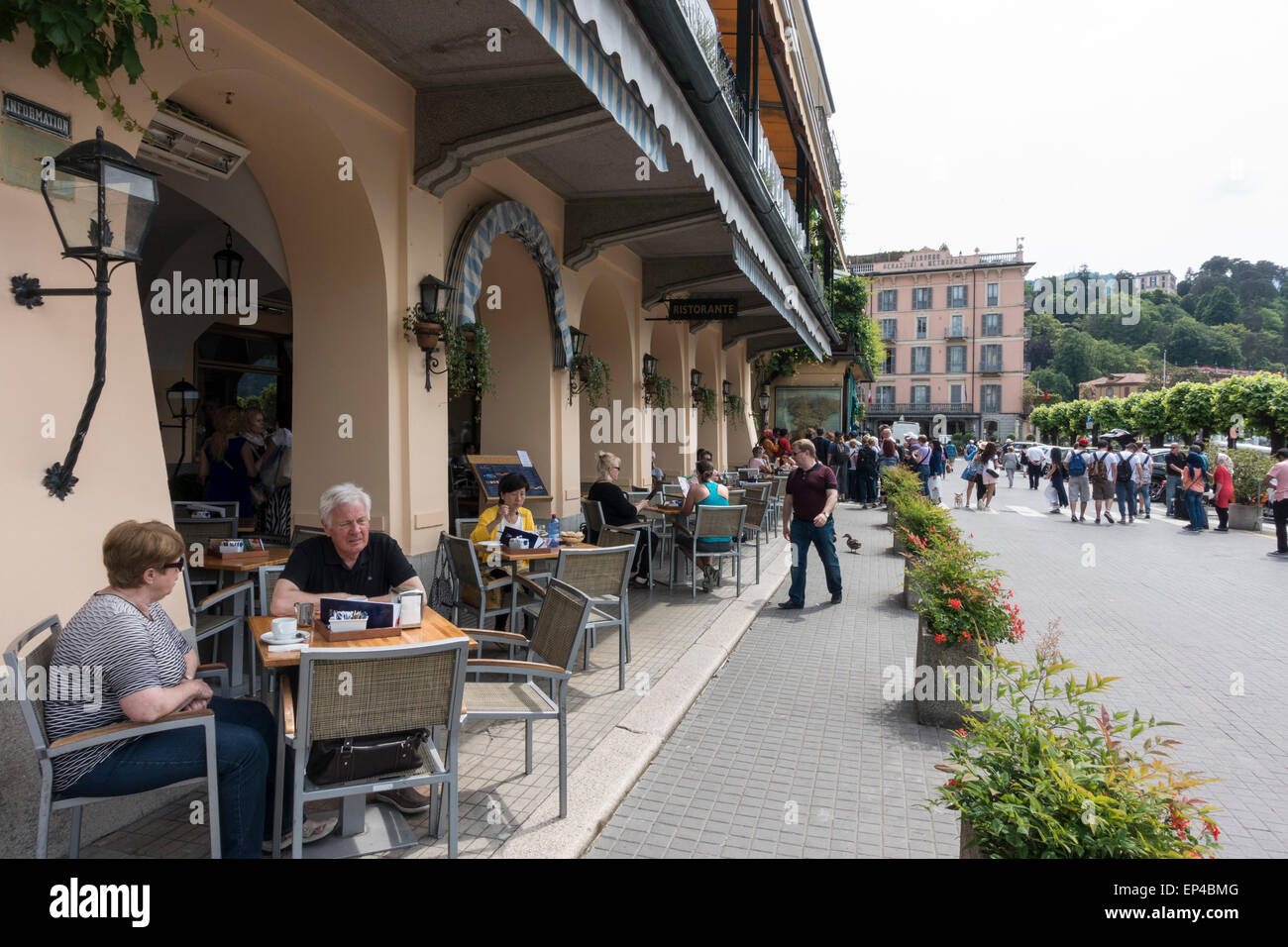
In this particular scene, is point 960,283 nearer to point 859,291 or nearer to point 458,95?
point 859,291

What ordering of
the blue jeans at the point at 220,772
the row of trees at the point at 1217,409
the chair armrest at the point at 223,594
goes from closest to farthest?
the blue jeans at the point at 220,772, the chair armrest at the point at 223,594, the row of trees at the point at 1217,409

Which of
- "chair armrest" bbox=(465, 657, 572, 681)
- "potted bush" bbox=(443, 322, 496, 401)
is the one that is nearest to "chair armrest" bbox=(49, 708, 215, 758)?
"chair armrest" bbox=(465, 657, 572, 681)

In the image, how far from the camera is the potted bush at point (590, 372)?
985cm

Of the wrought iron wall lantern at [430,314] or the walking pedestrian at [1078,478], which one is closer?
the wrought iron wall lantern at [430,314]

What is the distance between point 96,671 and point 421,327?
409cm

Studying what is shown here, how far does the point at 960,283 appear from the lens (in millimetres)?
67312

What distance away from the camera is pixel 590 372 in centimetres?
998

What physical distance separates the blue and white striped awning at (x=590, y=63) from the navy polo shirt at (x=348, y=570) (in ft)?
8.67

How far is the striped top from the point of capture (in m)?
2.57

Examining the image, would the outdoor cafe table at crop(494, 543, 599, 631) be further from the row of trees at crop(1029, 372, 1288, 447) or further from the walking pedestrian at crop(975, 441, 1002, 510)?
the row of trees at crop(1029, 372, 1288, 447)

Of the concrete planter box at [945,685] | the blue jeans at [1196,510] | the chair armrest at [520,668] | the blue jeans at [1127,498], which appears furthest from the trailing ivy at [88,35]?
the blue jeans at [1127,498]

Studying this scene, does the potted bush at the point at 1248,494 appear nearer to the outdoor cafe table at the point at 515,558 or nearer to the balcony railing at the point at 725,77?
the balcony railing at the point at 725,77

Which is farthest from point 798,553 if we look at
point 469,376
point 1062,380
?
point 1062,380

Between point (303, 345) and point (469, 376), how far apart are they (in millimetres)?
1390
